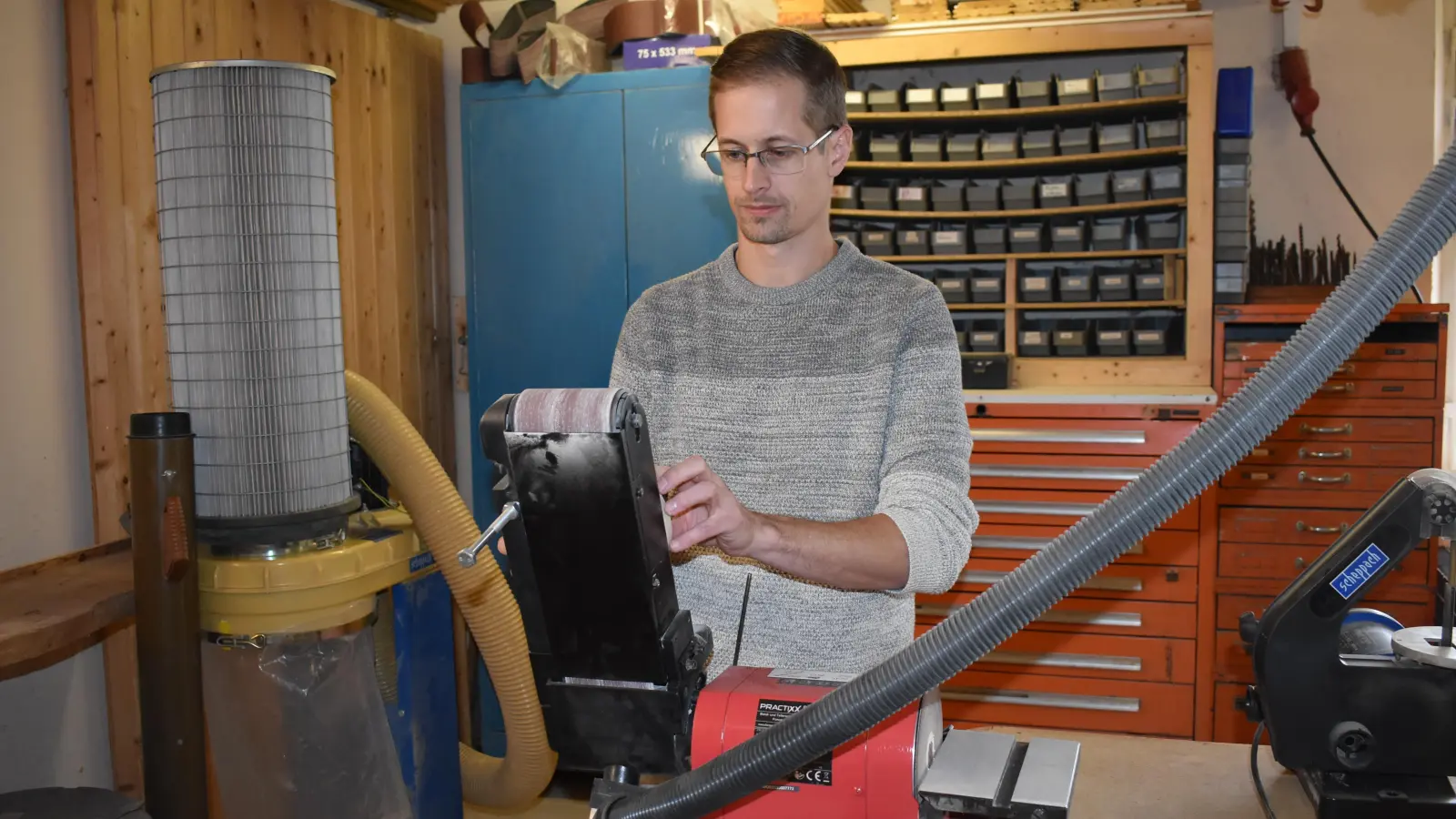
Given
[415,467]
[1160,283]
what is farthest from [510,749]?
[1160,283]

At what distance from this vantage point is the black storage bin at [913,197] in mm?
3385

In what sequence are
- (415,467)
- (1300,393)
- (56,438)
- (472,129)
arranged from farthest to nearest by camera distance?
1. (472,129)
2. (56,438)
3. (415,467)
4. (1300,393)

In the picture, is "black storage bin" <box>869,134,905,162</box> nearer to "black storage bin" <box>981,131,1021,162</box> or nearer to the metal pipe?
"black storage bin" <box>981,131,1021,162</box>

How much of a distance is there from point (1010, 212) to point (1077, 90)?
15.7 inches

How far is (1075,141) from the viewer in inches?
128

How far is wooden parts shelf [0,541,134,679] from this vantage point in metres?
1.57

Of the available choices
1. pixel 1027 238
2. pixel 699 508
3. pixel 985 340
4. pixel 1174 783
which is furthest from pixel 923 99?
pixel 699 508

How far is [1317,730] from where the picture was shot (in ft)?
3.40

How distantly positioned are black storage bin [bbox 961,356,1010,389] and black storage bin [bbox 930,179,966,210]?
48 cm

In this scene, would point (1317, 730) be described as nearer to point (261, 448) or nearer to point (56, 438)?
point (261, 448)

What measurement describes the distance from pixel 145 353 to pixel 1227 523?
2.86 meters

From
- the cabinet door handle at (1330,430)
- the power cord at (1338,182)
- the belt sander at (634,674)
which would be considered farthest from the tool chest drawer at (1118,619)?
the belt sander at (634,674)

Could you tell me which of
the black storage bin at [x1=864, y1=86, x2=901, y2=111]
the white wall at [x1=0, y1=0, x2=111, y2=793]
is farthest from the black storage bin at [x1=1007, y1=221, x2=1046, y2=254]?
the white wall at [x1=0, y1=0, x2=111, y2=793]

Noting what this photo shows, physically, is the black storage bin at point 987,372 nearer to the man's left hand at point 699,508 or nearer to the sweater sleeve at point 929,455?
the sweater sleeve at point 929,455
